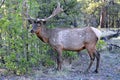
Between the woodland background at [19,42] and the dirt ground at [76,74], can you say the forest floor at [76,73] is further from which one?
the woodland background at [19,42]

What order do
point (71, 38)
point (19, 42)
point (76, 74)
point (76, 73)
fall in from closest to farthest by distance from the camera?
1. point (19, 42)
2. point (76, 74)
3. point (76, 73)
4. point (71, 38)

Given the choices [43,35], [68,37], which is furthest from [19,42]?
[68,37]

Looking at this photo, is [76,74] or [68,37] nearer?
[76,74]

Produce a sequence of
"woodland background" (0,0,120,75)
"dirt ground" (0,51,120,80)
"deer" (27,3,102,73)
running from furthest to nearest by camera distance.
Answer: "deer" (27,3,102,73) → "woodland background" (0,0,120,75) → "dirt ground" (0,51,120,80)

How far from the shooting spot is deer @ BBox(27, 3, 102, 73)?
26.8ft

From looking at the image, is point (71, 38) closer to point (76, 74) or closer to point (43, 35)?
point (43, 35)

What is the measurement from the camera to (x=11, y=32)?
7.71 metres

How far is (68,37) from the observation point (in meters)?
8.34

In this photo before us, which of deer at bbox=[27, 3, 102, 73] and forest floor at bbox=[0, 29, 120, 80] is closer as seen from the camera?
forest floor at bbox=[0, 29, 120, 80]

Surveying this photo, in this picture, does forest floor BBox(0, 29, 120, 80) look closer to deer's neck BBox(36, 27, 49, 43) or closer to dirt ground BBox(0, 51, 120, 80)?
dirt ground BBox(0, 51, 120, 80)

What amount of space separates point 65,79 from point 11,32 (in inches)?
76.6

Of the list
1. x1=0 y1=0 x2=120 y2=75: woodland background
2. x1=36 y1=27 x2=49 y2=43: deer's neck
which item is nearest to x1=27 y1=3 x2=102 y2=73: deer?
x1=36 y1=27 x2=49 y2=43: deer's neck

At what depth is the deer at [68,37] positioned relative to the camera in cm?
816

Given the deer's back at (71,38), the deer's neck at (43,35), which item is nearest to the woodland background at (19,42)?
the deer's neck at (43,35)
